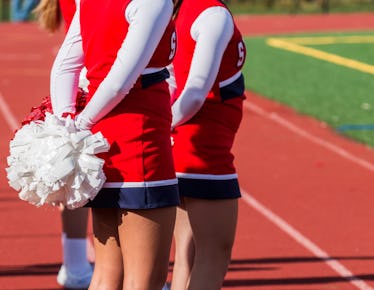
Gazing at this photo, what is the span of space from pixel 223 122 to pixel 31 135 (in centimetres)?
110

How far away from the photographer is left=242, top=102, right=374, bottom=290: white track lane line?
22.2 ft

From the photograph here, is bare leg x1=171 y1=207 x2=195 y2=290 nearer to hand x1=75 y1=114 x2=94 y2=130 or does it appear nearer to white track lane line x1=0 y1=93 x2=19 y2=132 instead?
hand x1=75 y1=114 x2=94 y2=130

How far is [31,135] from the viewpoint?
150 inches

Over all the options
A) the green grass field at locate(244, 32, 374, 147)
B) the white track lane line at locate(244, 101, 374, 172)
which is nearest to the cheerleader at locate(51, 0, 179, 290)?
the white track lane line at locate(244, 101, 374, 172)

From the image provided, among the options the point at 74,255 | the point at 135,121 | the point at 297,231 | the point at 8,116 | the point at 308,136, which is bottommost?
the point at 8,116

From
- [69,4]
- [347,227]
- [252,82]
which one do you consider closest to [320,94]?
[252,82]

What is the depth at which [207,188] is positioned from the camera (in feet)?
15.3

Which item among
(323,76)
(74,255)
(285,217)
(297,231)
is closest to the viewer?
(74,255)

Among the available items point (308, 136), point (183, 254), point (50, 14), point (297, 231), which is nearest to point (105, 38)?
point (183, 254)

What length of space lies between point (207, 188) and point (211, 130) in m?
0.24

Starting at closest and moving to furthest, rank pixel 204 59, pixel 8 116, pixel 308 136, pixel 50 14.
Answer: pixel 204 59
pixel 50 14
pixel 308 136
pixel 8 116

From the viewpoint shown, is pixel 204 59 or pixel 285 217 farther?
pixel 285 217

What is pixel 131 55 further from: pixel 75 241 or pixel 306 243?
pixel 306 243

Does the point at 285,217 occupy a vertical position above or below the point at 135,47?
below
